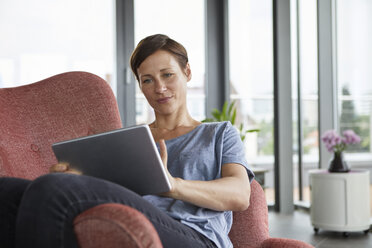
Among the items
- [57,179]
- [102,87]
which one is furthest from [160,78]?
[57,179]

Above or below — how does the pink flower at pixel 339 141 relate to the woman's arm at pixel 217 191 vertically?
below

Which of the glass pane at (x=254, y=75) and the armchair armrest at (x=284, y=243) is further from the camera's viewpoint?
the glass pane at (x=254, y=75)

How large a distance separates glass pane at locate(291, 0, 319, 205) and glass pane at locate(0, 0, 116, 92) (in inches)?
69.2

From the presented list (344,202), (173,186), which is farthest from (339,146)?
(173,186)

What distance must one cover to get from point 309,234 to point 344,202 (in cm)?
35

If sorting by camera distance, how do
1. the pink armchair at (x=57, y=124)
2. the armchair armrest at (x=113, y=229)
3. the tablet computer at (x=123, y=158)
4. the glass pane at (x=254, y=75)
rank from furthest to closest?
1. the glass pane at (x=254, y=75)
2. the pink armchair at (x=57, y=124)
3. the tablet computer at (x=123, y=158)
4. the armchair armrest at (x=113, y=229)

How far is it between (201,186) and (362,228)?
8.25ft

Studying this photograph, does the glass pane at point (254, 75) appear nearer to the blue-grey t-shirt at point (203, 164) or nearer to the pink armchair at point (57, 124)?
the pink armchair at point (57, 124)

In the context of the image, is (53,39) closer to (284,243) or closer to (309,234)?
(309,234)

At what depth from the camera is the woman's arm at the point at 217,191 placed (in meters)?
1.29

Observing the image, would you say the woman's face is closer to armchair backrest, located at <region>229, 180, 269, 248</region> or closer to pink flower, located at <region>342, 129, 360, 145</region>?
armchair backrest, located at <region>229, 180, 269, 248</region>

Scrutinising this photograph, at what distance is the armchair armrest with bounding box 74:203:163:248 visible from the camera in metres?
0.92

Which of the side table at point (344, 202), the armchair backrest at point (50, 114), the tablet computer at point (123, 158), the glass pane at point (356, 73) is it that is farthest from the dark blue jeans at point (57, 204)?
the glass pane at point (356, 73)

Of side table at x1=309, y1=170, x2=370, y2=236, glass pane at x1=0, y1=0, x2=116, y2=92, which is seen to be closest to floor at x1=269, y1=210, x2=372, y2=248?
side table at x1=309, y1=170, x2=370, y2=236
